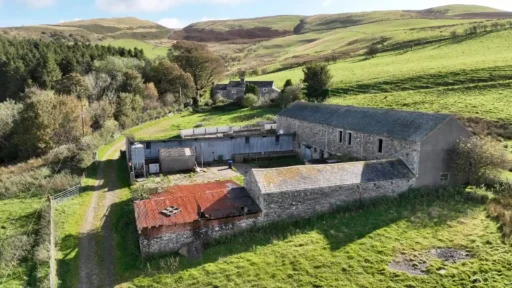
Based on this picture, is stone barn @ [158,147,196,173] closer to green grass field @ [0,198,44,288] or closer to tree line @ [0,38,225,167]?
tree line @ [0,38,225,167]

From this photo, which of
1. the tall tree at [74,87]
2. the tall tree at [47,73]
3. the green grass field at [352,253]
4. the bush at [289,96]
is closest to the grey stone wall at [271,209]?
the green grass field at [352,253]

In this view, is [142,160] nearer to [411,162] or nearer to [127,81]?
[411,162]

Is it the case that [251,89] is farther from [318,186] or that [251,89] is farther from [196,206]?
[196,206]

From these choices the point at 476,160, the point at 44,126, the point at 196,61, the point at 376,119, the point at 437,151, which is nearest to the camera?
the point at 476,160

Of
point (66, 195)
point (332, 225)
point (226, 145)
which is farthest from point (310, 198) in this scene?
point (66, 195)

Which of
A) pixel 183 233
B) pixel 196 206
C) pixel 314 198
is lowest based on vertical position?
pixel 183 233

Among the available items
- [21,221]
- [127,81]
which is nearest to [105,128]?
[127,81]
